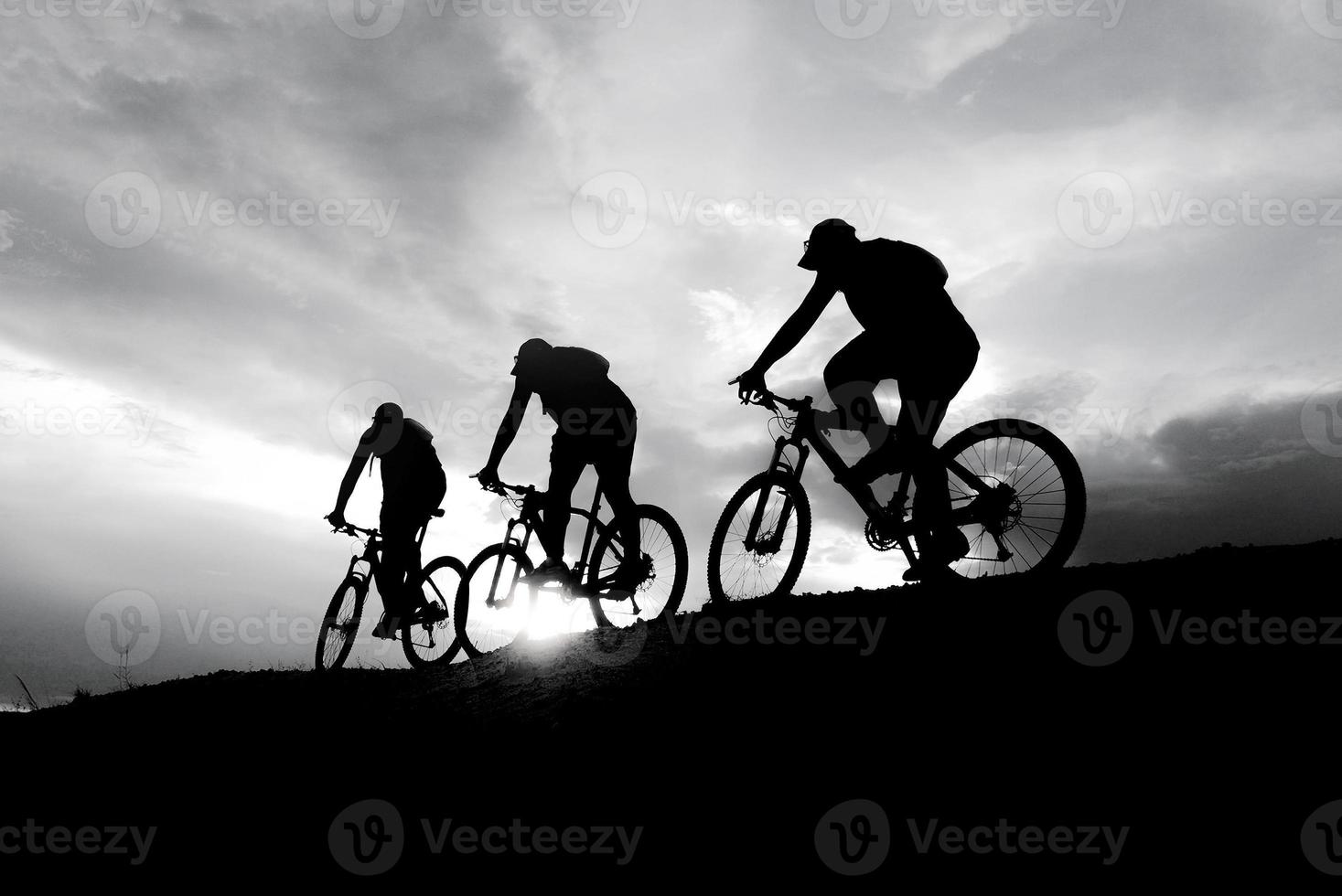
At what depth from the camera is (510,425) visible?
7273 millimetres

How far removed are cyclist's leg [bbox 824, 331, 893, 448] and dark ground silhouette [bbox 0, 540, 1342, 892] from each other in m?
1.25

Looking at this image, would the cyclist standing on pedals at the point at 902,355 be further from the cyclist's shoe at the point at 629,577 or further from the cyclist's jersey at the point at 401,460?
the cyclist's jersey at the point at 401,460

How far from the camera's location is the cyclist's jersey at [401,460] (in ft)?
28.3

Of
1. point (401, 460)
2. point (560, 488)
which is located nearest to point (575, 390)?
point (560, 488)

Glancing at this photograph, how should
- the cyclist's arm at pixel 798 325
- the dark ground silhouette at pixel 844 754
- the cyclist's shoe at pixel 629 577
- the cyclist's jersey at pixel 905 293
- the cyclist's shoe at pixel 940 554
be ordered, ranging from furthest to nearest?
the cyclist's shoe at pixel 629 577, the cyclist's arm at pixel 798 325, the cyclist's jersey at pixel 905 293, the cyclist's shoe at pixel 940 554, the dark ground silhouette at pixel 844 754

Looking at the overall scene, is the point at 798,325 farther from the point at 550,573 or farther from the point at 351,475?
the point at 351,475

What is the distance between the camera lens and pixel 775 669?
4.09 metres

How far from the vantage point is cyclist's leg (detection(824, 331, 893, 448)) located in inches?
204

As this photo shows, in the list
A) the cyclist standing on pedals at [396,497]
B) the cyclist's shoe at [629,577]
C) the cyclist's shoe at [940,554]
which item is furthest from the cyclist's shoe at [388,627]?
the cyclist's shoe at [940,554]

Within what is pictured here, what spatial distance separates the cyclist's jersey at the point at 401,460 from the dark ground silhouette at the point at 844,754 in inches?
139

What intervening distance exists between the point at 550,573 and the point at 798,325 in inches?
138

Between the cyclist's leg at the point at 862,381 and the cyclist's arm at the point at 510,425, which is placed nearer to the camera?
the cyclist's leg at the point at 862,381

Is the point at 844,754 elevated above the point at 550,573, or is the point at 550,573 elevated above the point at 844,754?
the point at 550,573

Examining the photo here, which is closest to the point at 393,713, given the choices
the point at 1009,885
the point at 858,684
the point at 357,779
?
the point at 357,779
